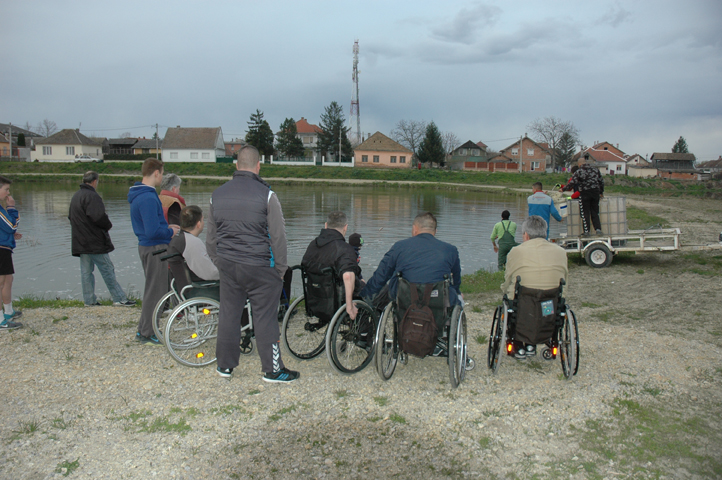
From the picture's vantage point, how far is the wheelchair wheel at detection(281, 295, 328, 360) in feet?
16.5

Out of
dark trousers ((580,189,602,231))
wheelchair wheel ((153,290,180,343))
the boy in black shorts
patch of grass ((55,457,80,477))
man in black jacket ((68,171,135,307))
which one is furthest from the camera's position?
dark trousers ((580,189,602,231))

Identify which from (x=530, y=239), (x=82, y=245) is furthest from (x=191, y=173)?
(x=530, y=239)

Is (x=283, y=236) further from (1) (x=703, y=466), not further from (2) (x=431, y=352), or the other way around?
(1) (x=703, y=466)

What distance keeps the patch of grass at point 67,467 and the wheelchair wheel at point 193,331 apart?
5.02 ft

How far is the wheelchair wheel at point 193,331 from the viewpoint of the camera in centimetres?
485

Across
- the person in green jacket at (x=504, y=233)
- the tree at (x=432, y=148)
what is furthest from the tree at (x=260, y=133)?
the person in green jacket at (x=504, y=233)

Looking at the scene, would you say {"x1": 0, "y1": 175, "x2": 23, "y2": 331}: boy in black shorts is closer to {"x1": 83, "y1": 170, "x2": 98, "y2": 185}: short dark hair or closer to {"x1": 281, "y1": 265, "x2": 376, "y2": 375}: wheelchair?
{"x1": 83, "y1": 170, "x2": 98, "y2": 185}: short dark hair

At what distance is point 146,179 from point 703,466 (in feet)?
20.0

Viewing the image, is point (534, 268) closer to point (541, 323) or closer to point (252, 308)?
point (541, 323)

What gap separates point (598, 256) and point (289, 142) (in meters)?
77.6

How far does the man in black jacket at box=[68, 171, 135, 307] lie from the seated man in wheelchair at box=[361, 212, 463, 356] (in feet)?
15.6

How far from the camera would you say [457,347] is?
4414mm

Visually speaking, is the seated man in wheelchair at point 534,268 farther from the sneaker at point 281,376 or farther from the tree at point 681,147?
the tree at point 681,147

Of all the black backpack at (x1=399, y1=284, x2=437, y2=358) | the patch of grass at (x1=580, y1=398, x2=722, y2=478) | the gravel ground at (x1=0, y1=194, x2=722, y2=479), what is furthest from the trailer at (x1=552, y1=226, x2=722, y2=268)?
the black backpack at (x1=399, y1=284, x2=437, y2=358)
